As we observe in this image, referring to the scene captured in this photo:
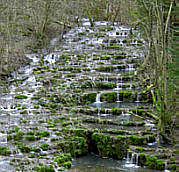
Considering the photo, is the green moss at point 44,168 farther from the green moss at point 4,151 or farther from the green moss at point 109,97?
the green moss at point 109,97

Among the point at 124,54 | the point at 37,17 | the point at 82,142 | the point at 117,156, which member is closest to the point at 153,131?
the point at 117,156

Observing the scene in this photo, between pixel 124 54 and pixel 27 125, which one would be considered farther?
pixel 124 54

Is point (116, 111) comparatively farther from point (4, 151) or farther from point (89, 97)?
point (4, 151)

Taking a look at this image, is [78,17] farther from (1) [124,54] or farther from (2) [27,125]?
(2) [27,125]

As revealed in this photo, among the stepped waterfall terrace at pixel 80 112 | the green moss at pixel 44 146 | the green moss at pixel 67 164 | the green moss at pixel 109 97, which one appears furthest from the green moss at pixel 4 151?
the green moss at pixel 109 97

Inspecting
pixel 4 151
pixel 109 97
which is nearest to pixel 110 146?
pixel 4 151

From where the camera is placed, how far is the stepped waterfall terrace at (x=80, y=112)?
10.0m

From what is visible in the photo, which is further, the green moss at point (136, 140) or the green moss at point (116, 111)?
the green moss at point (116, 111)

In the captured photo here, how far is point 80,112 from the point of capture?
14.3m

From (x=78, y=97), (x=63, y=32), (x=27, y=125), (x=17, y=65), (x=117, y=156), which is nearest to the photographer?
(x=117, y=156)

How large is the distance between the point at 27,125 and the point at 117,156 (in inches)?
144

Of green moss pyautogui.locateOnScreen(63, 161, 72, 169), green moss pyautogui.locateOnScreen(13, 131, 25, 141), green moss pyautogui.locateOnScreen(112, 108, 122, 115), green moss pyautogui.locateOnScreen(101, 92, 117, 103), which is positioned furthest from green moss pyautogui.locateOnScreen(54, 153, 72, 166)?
green moss pyautogui.locateOnScreen(101, 92, 117, 103)

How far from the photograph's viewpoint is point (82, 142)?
36.8 feet

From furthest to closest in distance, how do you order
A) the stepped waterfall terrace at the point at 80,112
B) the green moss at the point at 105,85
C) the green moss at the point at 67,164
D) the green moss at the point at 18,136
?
the green moss at the point at 105,85 → the green moss at the point at 18,136 → the stepped waterfall terrace at the point at 80,112 → the green moss at the point at 67,164
